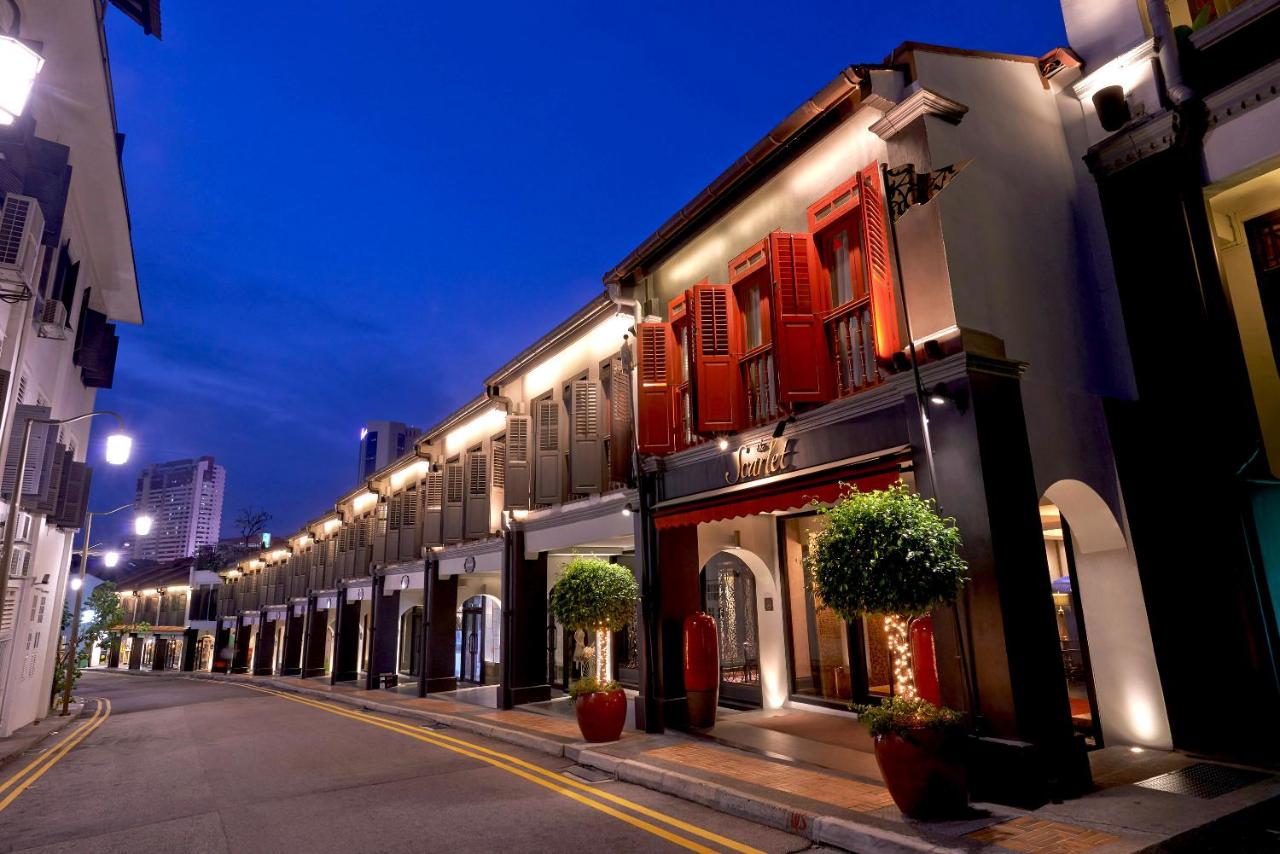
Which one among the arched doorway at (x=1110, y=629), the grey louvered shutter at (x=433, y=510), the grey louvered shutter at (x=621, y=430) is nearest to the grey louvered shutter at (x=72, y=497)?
the grey louvered shutter at (x=433, y=510)

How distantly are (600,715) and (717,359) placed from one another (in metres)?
5.76

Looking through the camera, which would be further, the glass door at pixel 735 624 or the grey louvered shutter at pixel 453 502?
the grey louvered shutter at pixel 453 502

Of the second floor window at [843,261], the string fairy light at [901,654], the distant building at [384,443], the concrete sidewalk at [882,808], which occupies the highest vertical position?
the distant building at [384,443]

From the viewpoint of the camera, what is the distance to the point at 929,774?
606 cm

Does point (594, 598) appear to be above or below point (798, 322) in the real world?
below

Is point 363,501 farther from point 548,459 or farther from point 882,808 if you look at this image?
point 882,808

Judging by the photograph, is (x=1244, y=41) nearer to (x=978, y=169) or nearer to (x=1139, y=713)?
(x=978, y=169)

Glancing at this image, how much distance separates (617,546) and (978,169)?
12247mm

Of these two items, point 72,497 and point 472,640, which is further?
point 472,640

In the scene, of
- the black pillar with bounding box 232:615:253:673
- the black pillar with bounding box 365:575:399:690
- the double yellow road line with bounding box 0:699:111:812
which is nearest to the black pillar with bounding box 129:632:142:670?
the black pillar with bounding box 232:615:253:673

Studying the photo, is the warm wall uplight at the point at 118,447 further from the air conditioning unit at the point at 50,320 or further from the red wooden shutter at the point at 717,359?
the red wooden shutter at the point at 717,359

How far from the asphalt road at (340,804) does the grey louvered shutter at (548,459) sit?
5309 millimetres

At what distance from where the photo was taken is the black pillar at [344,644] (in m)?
28.7

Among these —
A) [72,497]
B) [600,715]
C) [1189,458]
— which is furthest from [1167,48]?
[72,497]
